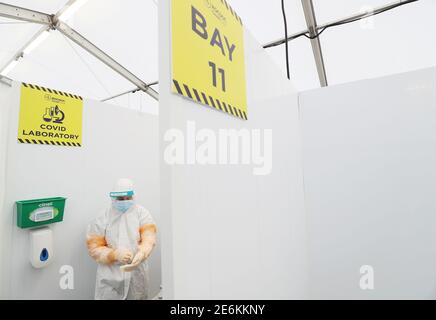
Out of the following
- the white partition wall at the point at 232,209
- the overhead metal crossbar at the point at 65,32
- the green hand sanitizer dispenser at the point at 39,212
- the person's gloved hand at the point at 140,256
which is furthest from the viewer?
the overhead metal crossbar at the point at 65,32

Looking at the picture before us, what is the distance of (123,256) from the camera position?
4.42 ft

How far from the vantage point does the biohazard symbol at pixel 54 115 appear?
1.33 metres

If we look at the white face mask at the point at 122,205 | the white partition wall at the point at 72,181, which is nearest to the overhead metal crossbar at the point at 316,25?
the white partition wall at the point at 72,181

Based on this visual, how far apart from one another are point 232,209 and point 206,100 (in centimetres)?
36

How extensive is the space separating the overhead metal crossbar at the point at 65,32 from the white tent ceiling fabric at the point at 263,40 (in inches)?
2.3

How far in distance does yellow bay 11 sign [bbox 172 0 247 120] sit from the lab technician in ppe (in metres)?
1.08

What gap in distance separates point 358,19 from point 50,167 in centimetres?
268

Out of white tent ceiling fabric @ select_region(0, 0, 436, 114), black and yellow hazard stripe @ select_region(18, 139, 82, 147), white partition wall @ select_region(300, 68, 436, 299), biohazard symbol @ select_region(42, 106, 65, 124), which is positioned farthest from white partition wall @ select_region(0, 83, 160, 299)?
white partition wall @ select_region(300, 68, 436, 299)

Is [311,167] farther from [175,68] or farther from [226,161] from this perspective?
[175,68]

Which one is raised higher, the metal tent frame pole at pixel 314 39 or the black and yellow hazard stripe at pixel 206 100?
the metal tent frame pole at pixel 314 39

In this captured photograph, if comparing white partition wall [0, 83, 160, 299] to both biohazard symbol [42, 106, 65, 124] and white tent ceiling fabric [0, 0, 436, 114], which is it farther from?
white tent ceiling fabric [0, 0, 436, 114]

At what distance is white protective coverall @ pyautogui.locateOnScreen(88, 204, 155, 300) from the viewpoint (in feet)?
4.65

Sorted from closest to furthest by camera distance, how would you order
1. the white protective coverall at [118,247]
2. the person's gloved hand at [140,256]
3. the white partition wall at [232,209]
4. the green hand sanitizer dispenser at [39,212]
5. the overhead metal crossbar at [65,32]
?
1. the white partition wall at [232,209]
2. the green hand sanitizer dispenser at [39,212]
3. the person's gloved hand at [140,256]
4. the white protective coverall at [118,247]
5. the overhead metal crossbar at [65,32]

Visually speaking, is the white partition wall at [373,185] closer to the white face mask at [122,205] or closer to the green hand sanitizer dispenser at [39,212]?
the white face mask at [122,205]
